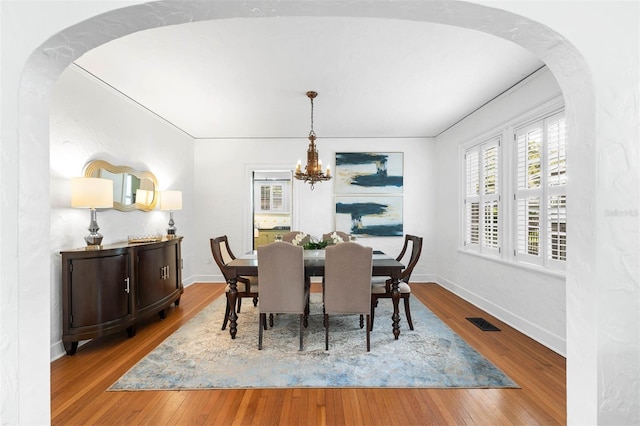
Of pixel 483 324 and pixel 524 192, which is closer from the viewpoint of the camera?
pixel 524 192

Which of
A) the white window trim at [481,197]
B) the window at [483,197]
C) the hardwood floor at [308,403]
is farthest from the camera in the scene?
the window at [483,197]

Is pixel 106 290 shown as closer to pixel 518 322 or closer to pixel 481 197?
pixel 518 322

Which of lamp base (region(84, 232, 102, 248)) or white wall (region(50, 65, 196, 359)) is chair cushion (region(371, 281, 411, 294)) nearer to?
lamp base (region(84, 232, 102, 248))

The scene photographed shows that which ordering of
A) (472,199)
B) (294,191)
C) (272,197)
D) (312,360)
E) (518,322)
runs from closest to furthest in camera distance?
(312,360)
(518,322)
(472,199)
(294,191)
(272,197)

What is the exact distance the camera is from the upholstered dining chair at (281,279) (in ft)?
8.93

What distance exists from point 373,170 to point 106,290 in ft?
14.2

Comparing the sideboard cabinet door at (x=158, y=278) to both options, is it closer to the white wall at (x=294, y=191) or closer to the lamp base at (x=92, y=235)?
the lamp base at (x=92, y=235)

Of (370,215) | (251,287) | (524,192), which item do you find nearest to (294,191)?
(370,215)

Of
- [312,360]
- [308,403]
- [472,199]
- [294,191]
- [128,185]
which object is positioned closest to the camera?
[308,403]

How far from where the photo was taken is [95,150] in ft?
10.4

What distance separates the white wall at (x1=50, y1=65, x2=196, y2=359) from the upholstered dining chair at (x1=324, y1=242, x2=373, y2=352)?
239 centimetres

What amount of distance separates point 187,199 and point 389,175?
3646 millimetres

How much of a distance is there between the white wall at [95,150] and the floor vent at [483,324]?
13.5ft

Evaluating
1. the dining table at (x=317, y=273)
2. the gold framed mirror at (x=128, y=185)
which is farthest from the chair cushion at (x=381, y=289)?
the gold framed mirror at (x=128, y=185)
